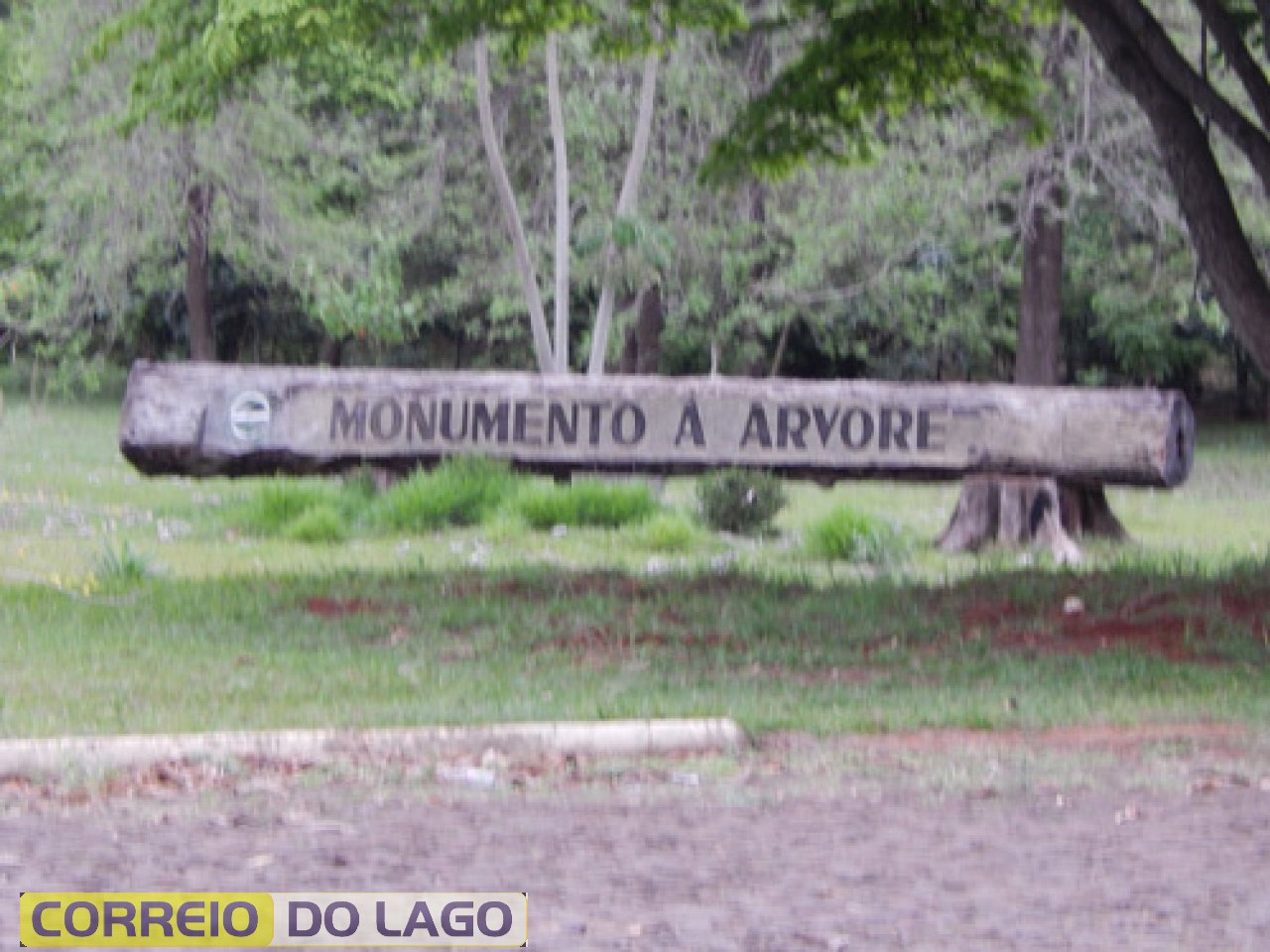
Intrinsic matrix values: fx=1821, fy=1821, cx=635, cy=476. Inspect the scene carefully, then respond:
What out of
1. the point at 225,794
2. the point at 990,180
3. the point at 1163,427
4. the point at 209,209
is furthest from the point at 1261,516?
the point at 225,794

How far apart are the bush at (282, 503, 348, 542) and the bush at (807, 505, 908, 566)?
12.1 ft

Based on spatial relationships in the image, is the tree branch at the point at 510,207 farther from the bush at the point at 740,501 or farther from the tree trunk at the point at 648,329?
the tree trunk at the point at 648,329

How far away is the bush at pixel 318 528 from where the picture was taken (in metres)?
14.3

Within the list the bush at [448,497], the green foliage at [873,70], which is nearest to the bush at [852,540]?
the bush at [448,497]

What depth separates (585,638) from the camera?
9.38 m

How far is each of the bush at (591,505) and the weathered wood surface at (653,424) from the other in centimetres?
252

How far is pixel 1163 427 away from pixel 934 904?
7581 mm

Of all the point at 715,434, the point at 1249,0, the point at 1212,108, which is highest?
the point at 1249,0

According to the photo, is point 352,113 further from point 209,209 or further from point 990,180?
point 990,180

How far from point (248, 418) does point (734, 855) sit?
24.8ft

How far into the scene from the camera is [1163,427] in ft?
38.3

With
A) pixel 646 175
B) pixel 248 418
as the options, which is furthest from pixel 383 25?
pixel 646 175

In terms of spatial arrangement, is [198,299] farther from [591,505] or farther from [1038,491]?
[1038,491]

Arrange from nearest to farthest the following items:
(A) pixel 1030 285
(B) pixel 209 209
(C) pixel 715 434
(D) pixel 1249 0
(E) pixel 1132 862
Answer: (E) pixel 1132 862 < (D) pixel 1249 0 < (C) pixel 715 434 < (A) pixel 1030 285 < (B) pixel 209 209
